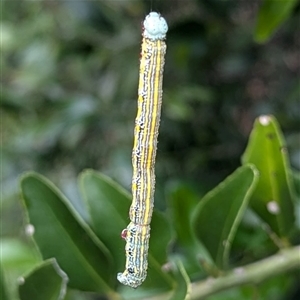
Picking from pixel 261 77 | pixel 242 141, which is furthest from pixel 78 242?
pixel 261 77

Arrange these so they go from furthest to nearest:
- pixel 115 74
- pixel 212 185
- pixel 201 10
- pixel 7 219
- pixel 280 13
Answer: pixel 7 219
pixel 115 74
pixel 201 10
pixel 212 185
pixel 280 13

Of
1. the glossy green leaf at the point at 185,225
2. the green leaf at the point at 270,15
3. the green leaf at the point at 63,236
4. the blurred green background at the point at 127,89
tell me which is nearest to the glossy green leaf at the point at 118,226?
the green leaf at the point at 63,236

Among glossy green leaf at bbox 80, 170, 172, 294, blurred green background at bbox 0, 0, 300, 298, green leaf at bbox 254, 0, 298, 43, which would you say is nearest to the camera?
glossy green leaf at bbox 80, 170, 172, 294

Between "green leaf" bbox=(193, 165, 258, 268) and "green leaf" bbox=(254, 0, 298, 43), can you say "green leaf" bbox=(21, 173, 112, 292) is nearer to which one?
"green leaf" bbox=(193, 165, 258, 268)

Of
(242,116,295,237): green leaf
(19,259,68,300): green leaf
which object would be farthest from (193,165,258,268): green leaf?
(19,259,68,300): green leaf

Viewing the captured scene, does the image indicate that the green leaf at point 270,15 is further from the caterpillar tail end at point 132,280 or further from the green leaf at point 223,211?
the caterpillar tail end at point 132,280

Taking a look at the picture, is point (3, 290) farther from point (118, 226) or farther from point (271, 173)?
point (271, 173)

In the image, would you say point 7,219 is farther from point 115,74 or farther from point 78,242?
point 78,242
